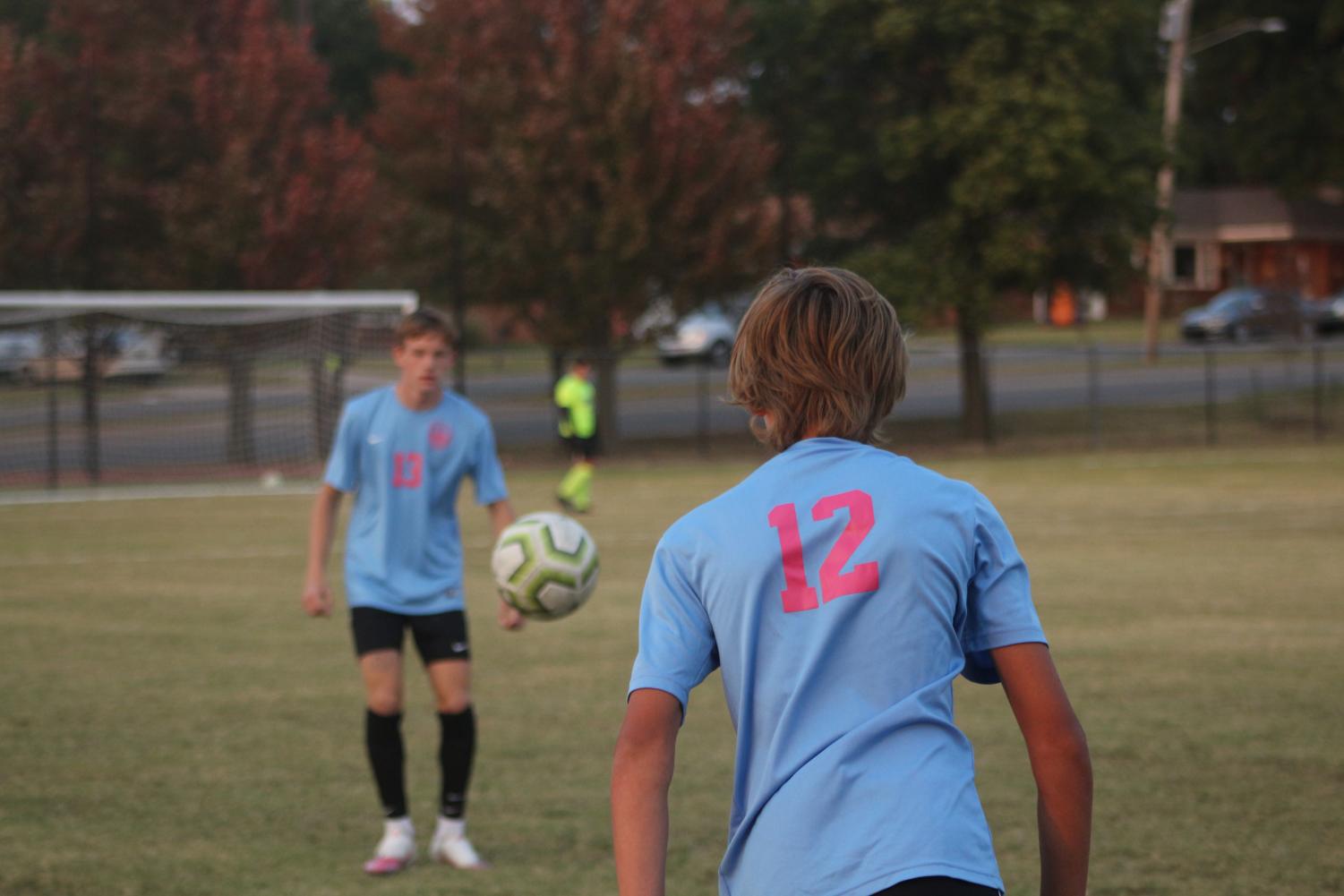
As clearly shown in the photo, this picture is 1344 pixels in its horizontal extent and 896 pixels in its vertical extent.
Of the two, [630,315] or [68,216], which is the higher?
[68,216]

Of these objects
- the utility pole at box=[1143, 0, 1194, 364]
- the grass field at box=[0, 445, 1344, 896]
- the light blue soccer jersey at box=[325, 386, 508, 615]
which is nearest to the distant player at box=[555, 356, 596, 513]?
the grass field at box=[0, 445, 1344, 896]

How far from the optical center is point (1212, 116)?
6034 centimetres

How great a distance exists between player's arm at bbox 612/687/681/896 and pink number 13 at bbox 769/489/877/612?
0.78 feet

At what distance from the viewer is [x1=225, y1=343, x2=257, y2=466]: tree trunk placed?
25.2 m

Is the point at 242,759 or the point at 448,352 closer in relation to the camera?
the point at 448,352

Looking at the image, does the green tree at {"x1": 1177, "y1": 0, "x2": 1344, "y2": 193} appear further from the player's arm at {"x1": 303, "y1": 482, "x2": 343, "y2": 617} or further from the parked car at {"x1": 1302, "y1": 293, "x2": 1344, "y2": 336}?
the player's arm at {"x1": 303, "y1": 482, "x2": 343, "y2": 617}

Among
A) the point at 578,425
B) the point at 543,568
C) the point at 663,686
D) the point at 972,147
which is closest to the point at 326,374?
the point at 578,425

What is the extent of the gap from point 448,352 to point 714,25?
79.4 feet

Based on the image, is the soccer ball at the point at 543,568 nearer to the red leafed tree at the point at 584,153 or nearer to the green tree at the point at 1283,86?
the red leafed tree at the point at 584,153

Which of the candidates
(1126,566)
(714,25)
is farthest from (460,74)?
(1126,566)

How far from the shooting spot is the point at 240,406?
25.5 meters

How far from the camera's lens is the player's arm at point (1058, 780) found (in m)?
2.19

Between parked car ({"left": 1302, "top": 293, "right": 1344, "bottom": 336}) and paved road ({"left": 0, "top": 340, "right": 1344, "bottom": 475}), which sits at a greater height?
parked car ({"left": 1302, "top": 293, "right": 1344, "bottom": 336})

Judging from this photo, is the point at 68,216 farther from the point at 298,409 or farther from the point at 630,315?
the point at 630,315
